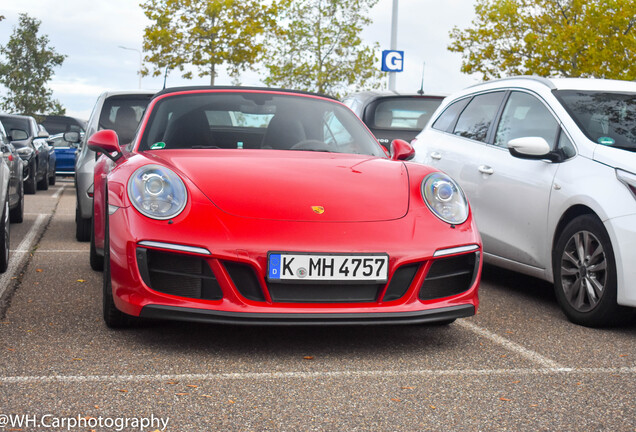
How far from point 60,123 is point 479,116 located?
964 inches

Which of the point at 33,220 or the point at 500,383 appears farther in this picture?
the point at 33,220

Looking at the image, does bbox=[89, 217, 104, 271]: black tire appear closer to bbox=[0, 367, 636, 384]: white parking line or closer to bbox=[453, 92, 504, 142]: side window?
bbox=[0, 367, 636, 384]: white parking line

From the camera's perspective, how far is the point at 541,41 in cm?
2853

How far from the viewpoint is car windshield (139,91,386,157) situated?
519 cm

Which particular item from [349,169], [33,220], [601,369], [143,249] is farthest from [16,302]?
[33,220]

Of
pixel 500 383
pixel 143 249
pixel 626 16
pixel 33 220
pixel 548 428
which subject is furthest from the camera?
pixel 626 16

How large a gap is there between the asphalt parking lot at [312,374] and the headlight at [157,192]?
67cm

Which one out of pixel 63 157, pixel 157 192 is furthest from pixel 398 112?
pixel 63 157

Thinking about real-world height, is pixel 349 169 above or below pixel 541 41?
below

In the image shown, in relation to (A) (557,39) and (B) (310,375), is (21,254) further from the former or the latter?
(A) (557,39)

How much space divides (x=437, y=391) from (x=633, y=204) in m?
1.83

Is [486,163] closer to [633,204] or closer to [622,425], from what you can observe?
[633,204]

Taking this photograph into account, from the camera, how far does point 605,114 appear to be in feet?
18.9

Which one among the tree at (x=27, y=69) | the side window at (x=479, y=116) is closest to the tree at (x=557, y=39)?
the side window at (x=479, y=116)
